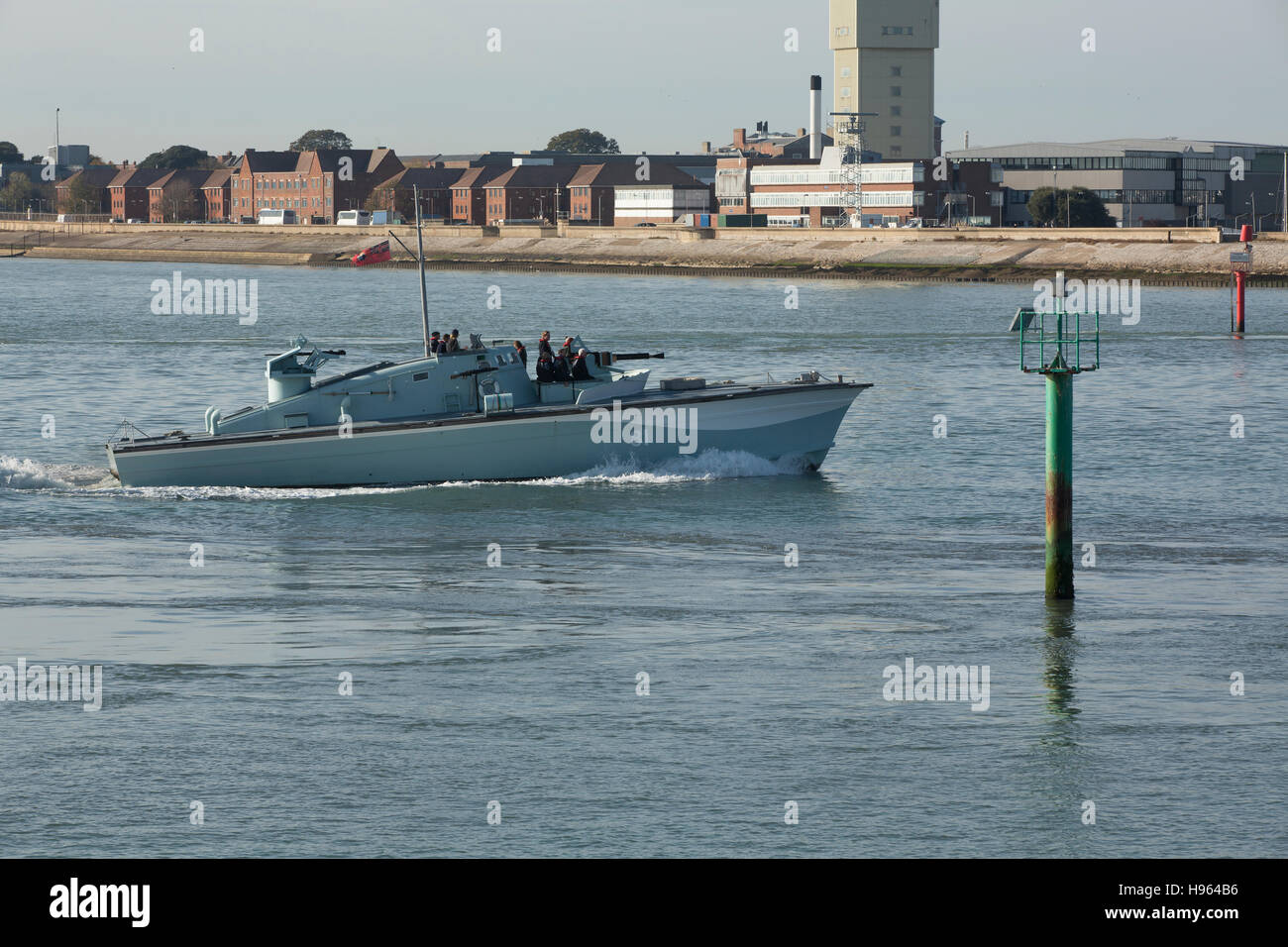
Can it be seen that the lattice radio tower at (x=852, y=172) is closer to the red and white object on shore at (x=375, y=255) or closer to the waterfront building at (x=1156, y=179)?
the waterfront building at (x=1156, y=179)

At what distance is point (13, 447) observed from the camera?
43812 mm

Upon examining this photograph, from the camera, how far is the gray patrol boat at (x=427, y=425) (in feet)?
112

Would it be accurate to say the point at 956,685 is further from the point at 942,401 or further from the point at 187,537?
the point at 942,401

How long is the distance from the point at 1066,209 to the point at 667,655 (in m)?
153

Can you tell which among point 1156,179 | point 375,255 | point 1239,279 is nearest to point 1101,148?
point 1156,179

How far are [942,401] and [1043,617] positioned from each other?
32.3 meters

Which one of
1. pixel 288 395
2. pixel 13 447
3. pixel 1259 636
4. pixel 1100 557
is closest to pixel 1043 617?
pixel 1259 636

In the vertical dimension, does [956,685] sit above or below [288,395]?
below

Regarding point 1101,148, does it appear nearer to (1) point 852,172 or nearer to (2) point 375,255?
(1) point 852,172

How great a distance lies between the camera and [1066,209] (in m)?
165

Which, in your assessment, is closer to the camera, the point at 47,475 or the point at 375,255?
the point at 375,255

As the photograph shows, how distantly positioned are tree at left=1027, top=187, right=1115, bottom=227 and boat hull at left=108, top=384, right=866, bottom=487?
137m
